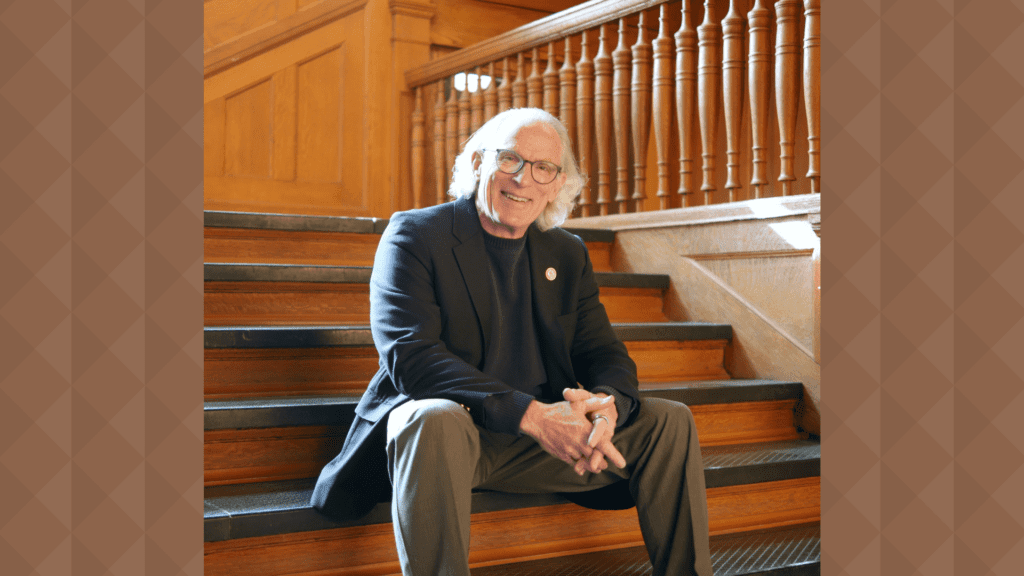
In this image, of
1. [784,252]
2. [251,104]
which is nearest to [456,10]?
[251,104]

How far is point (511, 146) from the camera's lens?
1.66 meters

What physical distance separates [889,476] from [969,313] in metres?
0.09

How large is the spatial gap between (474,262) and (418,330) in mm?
212

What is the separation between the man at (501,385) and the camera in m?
1.31

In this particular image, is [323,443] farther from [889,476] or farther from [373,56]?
[373,56]

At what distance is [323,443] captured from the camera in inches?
70.3

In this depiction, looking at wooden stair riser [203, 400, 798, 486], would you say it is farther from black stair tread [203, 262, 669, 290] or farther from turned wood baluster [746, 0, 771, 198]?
turned wood baluster [746, 0, 771, 198]

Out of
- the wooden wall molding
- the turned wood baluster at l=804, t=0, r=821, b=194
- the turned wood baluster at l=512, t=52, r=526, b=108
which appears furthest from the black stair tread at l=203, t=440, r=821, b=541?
the wooden wall molding

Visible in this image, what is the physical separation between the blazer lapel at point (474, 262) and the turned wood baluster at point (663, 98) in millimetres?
1344

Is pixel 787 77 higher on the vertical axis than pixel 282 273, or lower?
higher

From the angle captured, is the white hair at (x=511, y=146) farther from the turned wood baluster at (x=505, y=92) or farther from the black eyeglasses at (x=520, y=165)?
the turned wood baluster at (x=505, y=92)

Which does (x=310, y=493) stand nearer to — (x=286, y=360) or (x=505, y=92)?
(x=286, y=360)

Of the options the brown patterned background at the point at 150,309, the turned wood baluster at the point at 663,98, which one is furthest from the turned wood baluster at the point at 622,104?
the brown patterned background at the point at 150,309

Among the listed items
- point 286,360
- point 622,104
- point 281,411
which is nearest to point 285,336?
point 286,360
